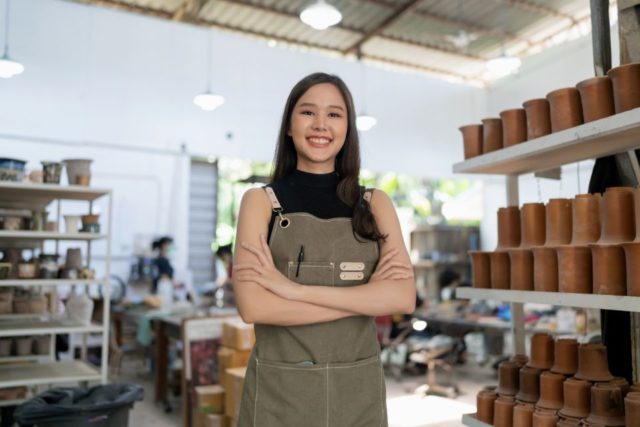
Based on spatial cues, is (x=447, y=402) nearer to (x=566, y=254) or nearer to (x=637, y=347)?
(x=637, y=347)

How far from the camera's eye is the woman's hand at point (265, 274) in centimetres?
136

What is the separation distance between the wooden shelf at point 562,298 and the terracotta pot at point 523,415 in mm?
360

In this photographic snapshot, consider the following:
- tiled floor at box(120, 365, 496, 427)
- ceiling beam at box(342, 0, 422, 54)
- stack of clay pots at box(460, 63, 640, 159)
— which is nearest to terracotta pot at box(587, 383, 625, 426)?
stack of clay pots at box(460, 63, 640, 159)

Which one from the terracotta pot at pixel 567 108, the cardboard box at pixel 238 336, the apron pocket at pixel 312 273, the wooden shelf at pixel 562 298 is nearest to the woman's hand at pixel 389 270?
the apron pocket at pixel 312 273

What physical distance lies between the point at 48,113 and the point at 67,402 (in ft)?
18.2

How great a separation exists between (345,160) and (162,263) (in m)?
6.42

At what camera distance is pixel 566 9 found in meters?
9.66

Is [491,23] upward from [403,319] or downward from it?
upward

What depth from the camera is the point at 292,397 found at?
134cm

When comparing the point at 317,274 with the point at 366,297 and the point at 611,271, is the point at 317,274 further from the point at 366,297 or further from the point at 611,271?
the point at 611,271

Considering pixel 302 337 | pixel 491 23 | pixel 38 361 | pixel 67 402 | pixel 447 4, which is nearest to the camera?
pixel 302 337

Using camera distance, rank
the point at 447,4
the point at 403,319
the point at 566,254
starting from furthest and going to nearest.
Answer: the point at 447,4 < the point at 403,319 < the point at 566,254

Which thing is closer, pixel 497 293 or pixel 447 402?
pixel 497 293

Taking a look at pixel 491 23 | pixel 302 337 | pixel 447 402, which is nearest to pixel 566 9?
pixel 491 23
